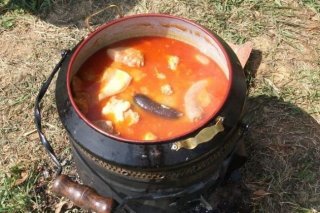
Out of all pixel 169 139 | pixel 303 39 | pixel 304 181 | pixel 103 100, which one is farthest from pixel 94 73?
pixel 303 39

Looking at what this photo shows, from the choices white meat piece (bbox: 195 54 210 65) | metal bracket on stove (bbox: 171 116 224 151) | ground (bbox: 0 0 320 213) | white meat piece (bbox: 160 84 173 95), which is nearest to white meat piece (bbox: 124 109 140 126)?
white meat piece (bbox: 160 84 173 95)

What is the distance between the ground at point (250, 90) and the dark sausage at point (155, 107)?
3.81 ft

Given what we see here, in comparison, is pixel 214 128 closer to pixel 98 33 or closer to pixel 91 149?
pixel 91 149

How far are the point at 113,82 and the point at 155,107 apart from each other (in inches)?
12.3

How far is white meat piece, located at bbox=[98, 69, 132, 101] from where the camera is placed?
8.98 ft

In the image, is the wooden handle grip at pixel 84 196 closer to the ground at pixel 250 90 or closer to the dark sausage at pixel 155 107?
the dark sausage at pixel 155 107

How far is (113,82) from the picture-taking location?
2758 millimetres

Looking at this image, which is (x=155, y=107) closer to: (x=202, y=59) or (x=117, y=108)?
(x=117, y=108)

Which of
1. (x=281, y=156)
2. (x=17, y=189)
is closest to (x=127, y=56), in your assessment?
(x=17, y=189)

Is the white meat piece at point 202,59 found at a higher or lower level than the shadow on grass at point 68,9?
higher

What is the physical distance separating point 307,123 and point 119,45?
69.5 inches

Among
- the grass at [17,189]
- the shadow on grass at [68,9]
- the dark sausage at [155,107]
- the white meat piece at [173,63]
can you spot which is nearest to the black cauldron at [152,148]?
the white meat piece at [173,63]

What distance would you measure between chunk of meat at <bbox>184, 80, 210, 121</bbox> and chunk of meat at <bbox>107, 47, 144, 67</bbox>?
364mm

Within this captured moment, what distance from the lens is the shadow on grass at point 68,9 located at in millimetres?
4582
